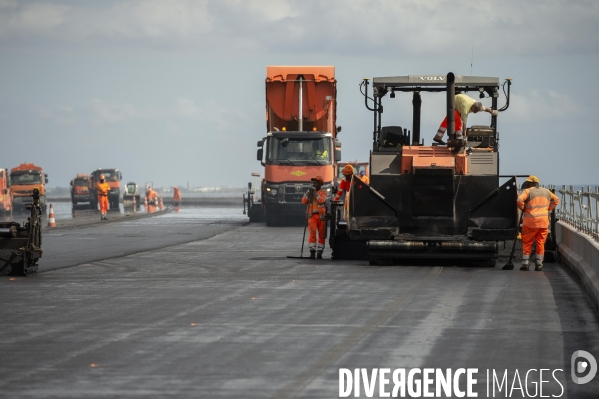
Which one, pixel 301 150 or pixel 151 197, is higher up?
pixel 301 150

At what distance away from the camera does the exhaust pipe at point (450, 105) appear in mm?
17938

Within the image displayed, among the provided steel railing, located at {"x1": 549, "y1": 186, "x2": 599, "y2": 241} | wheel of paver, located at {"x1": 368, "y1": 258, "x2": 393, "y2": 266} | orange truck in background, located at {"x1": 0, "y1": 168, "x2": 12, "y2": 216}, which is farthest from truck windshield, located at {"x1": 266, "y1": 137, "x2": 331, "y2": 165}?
orange truck in background, located at {"x1": 0, "y1": 168, "x2": 12, "y2": 216}

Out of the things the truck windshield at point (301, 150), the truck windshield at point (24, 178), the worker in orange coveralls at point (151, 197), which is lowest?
the worker in orange coveralls at point (151, 197)

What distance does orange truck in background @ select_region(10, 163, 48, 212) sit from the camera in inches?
2306

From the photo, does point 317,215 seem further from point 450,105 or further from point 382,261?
point 450,105

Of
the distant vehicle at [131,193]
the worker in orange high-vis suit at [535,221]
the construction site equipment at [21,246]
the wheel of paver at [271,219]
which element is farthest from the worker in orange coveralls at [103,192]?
the distant vehicle at [131,193]

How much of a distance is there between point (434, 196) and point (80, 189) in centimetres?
5250

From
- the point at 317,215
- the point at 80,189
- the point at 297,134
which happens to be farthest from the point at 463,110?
the point at 80,189

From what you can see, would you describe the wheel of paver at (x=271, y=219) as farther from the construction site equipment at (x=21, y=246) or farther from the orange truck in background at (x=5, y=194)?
the orange truck in background at (x=5, y=194)

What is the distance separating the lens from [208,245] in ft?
84.6

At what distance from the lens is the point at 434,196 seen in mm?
19156

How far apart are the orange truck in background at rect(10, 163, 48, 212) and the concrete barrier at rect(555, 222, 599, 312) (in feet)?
137

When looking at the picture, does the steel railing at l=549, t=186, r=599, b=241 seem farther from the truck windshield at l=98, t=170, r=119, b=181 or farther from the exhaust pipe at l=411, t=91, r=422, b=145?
the truck windshield at l=98, t=170, r=119, b=181

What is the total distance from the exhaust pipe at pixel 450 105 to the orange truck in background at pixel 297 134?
51.1 ft
